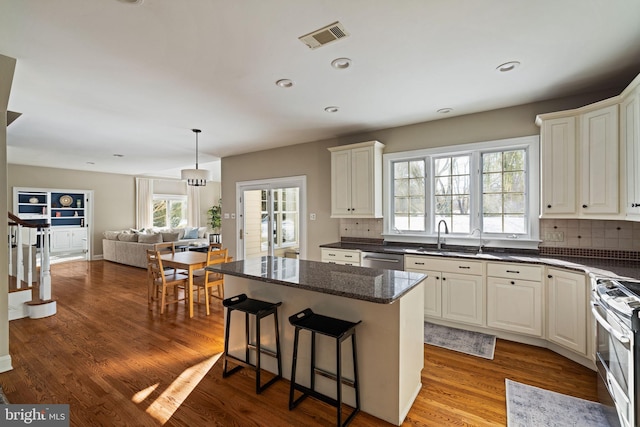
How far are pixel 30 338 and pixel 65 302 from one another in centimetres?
147

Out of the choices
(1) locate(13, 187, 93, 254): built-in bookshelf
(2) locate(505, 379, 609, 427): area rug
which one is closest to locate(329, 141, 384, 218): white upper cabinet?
(2) locate(505, 379, 609, 427): area rug

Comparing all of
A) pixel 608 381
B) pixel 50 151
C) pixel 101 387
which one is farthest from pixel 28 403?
pixel 50 151

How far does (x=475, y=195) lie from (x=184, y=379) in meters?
3.76

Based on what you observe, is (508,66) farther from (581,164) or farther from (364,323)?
(364,323)

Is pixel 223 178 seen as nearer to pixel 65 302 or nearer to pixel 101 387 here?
pixel 65 302

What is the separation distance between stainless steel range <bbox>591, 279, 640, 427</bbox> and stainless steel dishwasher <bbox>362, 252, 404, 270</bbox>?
6.09 ft

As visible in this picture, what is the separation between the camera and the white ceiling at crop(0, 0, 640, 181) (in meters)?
1.89

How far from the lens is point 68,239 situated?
27.6ft

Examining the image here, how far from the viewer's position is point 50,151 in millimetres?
6016

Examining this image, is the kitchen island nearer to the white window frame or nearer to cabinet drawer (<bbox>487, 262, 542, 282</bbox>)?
cabinet drawer (<bbox>487, 262, 542, 282</bbox>)

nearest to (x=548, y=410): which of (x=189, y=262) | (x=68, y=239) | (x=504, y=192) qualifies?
(x=504, y=192)

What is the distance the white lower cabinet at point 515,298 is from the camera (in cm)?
301

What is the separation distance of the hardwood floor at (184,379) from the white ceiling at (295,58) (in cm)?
264

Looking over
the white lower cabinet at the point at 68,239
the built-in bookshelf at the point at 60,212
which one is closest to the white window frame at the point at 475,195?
the built-in bookshelf at the point at 60,212
